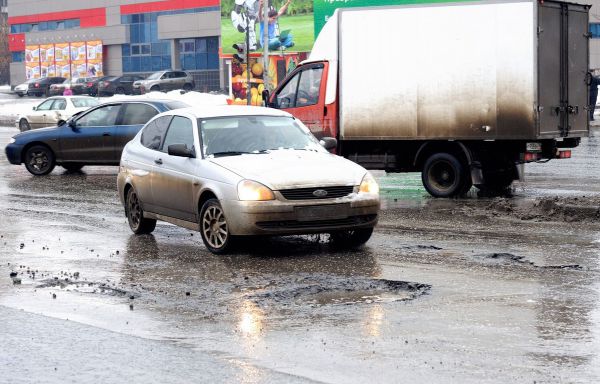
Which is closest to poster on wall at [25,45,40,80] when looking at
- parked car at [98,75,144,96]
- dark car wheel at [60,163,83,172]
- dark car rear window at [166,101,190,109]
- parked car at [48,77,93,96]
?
parked car at [48,77,93,96]

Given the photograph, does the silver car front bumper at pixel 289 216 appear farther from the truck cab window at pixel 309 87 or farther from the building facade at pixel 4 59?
the building facade at pixel 4 59

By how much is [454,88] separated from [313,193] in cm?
663

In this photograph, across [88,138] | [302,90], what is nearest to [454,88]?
[302,90]

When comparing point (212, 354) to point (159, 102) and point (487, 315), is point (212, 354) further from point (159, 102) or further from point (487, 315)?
point (159, 102)

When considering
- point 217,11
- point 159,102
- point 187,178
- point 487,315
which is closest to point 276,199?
point 187,178

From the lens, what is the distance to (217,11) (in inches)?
3356

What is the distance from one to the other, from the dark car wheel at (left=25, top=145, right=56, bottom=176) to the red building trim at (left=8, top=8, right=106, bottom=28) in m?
74.7

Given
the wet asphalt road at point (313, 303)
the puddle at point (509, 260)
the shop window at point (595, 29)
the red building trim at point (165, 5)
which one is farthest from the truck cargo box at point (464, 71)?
the red building trim at point (165, 5)

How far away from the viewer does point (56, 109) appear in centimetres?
4047

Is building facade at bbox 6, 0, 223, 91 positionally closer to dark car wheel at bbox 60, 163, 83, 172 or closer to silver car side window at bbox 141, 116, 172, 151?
dark car wheel at bbox 60, 163, 83, 172

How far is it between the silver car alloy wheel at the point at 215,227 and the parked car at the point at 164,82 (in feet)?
205

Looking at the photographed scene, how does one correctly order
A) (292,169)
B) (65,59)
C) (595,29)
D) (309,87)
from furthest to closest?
(65,59) → (595,29) → (309,87) → (292,169)

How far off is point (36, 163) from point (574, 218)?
1265 cm

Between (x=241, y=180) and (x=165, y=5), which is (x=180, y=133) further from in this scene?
(x=165, y=5)
